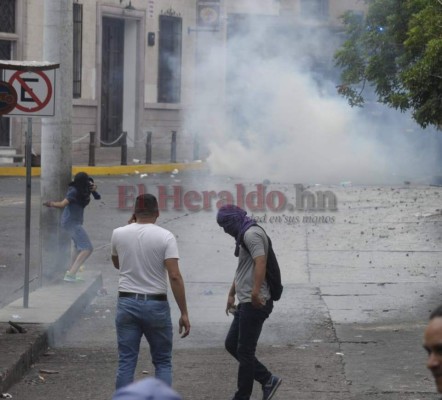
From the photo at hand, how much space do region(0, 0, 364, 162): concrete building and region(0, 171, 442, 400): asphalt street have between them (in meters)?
7.78

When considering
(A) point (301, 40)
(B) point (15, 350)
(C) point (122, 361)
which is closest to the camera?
(C) point (122, 361)

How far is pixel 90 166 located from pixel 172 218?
9434 millimetres

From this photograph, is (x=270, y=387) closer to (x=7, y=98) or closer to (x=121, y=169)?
(x=7, y=98)

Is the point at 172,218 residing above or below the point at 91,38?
below

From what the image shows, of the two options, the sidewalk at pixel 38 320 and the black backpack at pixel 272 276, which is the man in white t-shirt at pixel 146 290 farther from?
the sidewalk at pixel 38 320

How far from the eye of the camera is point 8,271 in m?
12.8

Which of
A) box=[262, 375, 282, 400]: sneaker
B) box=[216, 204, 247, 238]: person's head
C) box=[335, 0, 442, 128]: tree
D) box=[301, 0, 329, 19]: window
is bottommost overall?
box=[262, 375, 282, 400]: sneaker

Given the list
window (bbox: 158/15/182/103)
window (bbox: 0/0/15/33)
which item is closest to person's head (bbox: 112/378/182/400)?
window (bbox: 0/0/15/33)

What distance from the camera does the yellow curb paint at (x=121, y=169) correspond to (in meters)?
25.3

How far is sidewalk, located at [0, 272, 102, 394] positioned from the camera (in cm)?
802

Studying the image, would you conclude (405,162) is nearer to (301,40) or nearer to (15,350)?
(301,40)

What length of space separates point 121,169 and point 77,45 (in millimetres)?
4567

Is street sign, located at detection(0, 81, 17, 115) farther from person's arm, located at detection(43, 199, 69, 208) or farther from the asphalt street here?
the asphalt street

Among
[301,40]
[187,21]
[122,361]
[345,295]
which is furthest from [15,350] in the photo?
[187,21]
